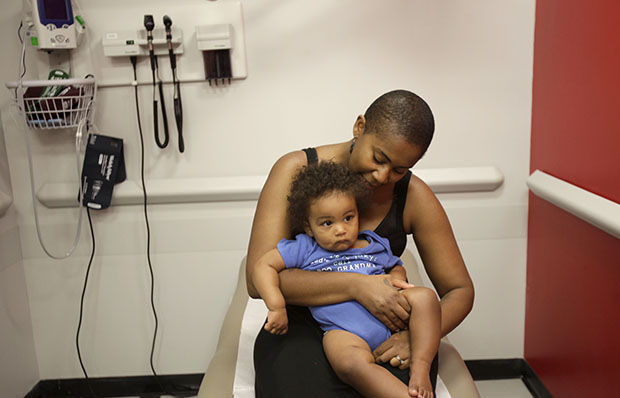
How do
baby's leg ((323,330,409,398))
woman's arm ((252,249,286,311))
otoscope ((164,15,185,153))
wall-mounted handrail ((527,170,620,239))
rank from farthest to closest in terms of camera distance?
1. otoscope ((164,15,185,153))
2. wall-mounted handrail ((527,170,620,239))
3. woman's arm ((252,249,286,311))
4. baby's leg ((323,330,409,398))

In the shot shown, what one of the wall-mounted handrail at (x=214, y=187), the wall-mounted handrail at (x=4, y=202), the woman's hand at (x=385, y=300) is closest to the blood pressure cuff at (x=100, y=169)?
the wall-mounted handrail at (x=214, y=187)

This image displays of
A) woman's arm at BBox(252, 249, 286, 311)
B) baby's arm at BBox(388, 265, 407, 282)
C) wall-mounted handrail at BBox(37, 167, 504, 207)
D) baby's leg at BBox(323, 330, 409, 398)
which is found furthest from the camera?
wall-mounted handrail at BBox(37, 167, 504, 207)

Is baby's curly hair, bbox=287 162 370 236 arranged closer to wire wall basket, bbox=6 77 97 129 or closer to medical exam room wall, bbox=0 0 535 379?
medical exam room wall, bbox=0 0 535 379

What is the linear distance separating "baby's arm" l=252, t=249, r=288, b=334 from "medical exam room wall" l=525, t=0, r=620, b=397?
3.45 ft

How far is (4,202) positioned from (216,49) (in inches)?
40.9

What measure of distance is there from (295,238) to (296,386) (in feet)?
1.28

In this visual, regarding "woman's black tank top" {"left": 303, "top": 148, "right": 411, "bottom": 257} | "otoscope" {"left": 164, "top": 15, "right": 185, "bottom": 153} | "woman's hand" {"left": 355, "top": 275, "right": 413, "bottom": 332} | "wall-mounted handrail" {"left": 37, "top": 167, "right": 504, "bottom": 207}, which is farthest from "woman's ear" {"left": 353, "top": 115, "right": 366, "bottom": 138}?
"otoscope" {"left": 164, "top": 15, "right": 185, "bottom": 153}

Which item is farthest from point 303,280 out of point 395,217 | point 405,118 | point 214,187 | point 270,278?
point 214,187

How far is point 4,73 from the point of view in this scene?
2125 millimetres

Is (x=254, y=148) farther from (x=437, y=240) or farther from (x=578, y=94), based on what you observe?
(x=578, y=94)

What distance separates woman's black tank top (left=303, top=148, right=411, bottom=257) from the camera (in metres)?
1.42

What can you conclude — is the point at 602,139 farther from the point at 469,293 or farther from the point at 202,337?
the point at 202,337

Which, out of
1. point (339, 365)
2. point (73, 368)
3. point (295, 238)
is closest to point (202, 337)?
point (73, 368)

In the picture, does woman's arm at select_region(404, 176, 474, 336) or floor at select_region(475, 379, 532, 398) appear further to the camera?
floor at select_region(475, 379, 532, 398)
